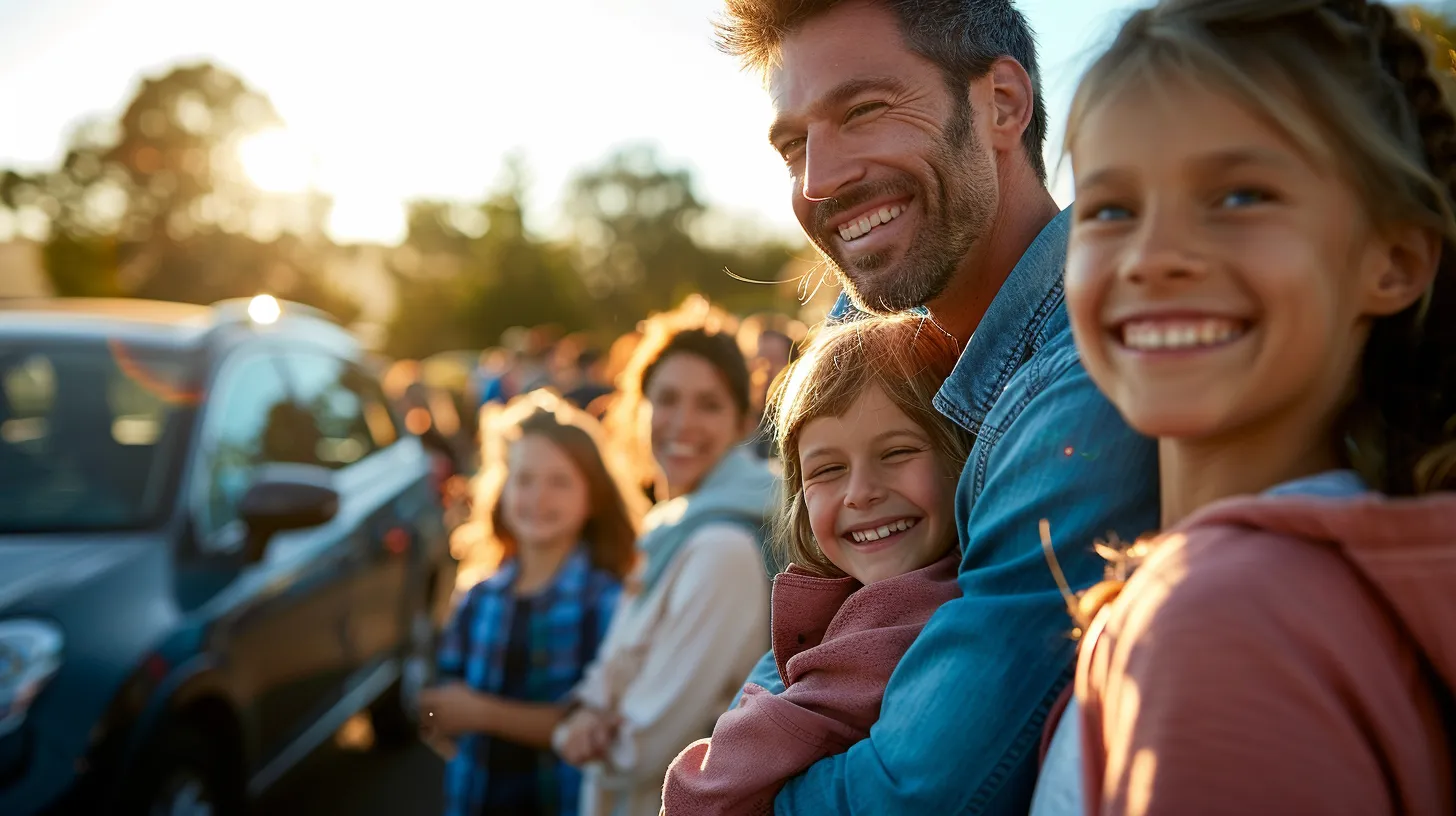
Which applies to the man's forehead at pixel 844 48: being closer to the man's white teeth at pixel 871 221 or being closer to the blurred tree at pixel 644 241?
the man's white teeth at pixel 871 221

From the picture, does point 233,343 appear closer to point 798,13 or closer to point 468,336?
point 798,13

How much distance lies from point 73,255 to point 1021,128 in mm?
45975

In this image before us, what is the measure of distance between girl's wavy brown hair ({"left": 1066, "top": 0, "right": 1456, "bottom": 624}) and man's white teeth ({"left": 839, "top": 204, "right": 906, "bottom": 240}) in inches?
37.0

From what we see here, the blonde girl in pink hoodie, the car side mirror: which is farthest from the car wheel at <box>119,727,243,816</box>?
the blonde girl in pink hoodie

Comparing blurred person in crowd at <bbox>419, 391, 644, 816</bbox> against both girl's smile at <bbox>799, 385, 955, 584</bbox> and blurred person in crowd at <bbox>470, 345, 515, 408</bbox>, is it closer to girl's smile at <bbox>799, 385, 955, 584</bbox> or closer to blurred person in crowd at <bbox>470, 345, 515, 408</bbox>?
girl's smile at <bbox>799, 385, 955, 584</bbox>

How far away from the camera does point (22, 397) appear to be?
4.28m

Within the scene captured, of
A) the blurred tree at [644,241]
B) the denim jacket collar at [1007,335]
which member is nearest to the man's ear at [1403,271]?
the denim jacket collar at [1007,335]

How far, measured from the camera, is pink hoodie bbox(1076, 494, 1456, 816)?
0.82m

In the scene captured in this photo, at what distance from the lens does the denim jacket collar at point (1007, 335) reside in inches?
62.1

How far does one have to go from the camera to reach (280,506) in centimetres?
412

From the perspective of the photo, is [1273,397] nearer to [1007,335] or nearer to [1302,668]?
[1302,668]

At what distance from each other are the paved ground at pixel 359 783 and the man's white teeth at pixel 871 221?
405 cm

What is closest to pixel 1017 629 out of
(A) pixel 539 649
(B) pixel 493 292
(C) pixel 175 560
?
(A) pixel 539 649

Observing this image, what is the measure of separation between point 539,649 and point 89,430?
1.96 metres
